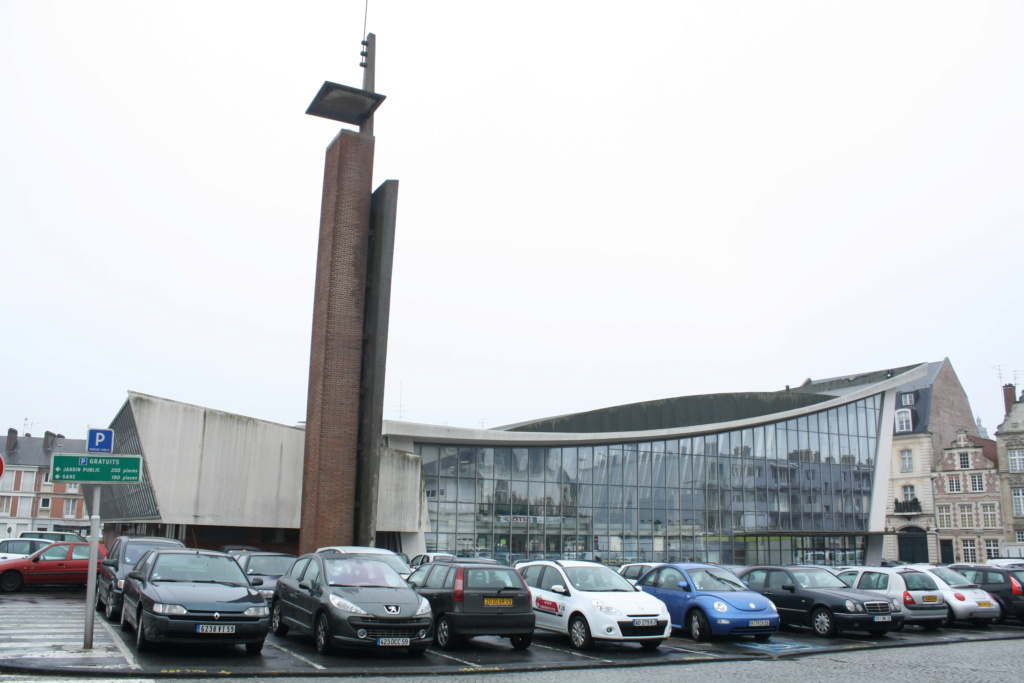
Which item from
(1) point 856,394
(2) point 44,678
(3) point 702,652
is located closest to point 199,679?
(2) point 44,678

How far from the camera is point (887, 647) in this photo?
1596 cm

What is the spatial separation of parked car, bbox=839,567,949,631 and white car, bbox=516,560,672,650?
643 centimetres

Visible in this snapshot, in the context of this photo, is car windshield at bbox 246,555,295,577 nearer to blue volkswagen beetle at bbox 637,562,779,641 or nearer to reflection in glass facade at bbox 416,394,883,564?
blue volkswagen beetle at bbox 637,562,779,641

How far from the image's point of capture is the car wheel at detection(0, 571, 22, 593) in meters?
21.2

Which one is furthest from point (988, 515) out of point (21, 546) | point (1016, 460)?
point (21, 546)

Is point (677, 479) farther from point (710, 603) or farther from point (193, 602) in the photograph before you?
point (193, 602)

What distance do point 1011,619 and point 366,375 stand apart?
19.2 m

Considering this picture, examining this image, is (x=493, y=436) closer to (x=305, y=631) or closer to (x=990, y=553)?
(x=305, y=631)

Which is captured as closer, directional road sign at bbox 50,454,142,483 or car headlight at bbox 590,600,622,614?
directional road sign at bbox 50,454,142,483

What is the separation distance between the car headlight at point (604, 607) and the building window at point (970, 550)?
53.8 m

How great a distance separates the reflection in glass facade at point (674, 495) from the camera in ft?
111

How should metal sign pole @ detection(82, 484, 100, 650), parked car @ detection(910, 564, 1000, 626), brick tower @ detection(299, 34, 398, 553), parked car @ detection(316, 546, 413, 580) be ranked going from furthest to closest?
brick tower @ detection(299, 34, 398, 553), parked car @ detection(910, 564, 1000, 626), parked car @ detection(316, 546, 413, 580), metal sign pole @ detection(82, 484, 100, 650)

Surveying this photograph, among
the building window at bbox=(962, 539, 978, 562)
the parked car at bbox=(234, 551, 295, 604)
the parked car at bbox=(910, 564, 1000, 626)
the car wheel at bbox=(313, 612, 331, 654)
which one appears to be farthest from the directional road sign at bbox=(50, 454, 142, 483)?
the building window at bbox=(962, 539, 978, 562)

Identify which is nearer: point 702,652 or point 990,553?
point 702,652
